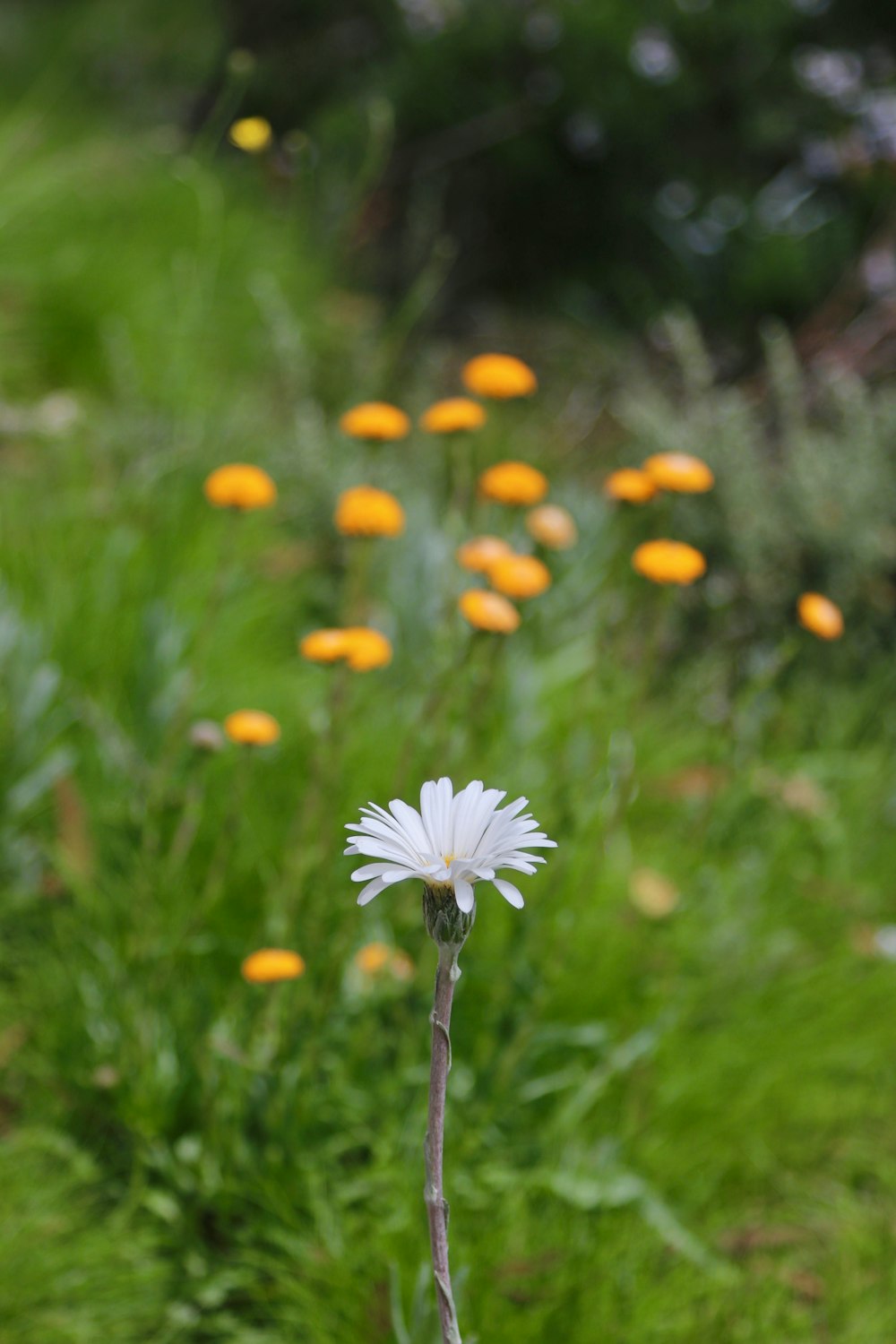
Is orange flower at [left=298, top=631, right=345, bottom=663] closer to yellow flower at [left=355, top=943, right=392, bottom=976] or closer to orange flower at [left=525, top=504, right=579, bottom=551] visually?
yellow flower at [left=355, top=943, right=392, bottom=976]

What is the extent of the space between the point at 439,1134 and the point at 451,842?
0.59ft

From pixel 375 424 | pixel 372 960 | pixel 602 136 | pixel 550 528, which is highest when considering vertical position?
pixel 602 136

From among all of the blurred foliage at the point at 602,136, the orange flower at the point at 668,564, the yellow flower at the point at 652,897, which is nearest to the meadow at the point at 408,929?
the yellow flower at the point at 652,897

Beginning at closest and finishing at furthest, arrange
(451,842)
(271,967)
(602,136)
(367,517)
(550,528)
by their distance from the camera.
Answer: (451,842) < (271,967) < (367,517) < (550,528) < (602,136)

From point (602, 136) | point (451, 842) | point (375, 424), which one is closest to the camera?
point (451, 842)

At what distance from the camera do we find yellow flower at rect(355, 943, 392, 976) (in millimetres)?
1567

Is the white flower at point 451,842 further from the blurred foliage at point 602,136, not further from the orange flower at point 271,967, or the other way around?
the blurred foliage at point 602,136

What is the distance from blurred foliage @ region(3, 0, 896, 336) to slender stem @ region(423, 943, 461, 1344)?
386cm

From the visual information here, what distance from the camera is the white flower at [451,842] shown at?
67 cm

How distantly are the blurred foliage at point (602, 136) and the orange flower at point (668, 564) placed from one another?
3.10 meters

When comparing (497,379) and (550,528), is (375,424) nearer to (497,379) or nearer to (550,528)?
(497,379)

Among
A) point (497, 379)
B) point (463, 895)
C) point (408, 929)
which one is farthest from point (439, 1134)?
point (497, 379)

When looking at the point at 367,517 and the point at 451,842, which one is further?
the point at 367,517

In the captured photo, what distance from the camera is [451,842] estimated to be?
30.5 inches
